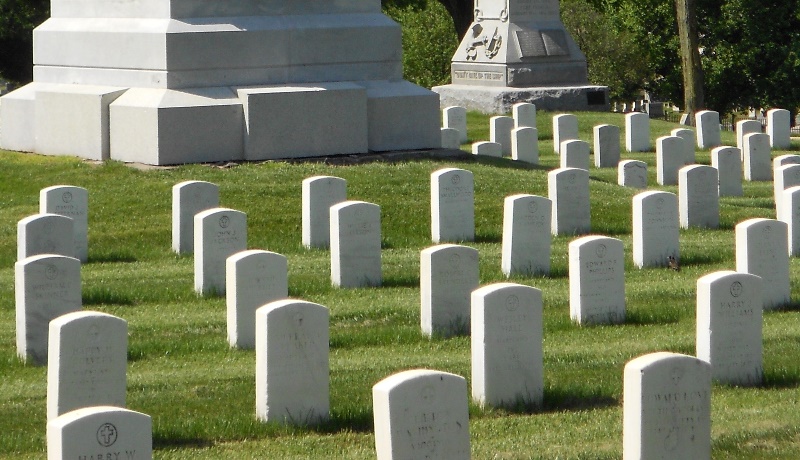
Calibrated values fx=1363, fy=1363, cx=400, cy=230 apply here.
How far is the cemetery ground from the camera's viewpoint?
7.16 meters

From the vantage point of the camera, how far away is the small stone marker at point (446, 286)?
373 inches

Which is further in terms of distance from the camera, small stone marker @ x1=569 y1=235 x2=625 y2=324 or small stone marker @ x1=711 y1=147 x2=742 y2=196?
small stone marker @ x1=711 y1=147 x2=742 y2=196

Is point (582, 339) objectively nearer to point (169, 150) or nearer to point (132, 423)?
point (132, 423)

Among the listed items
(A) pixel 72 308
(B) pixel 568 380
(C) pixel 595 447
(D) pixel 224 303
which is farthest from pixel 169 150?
(C) pixel 595 447

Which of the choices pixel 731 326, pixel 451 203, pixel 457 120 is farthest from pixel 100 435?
pixel 457 120

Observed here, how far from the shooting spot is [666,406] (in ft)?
20.2

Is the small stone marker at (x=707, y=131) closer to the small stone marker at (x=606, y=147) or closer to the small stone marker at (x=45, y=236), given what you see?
the small stone marker at (x=606, y=147)

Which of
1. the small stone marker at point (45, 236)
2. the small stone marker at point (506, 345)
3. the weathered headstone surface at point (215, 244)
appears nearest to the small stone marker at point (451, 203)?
the weathered headstone surface at point (215, 244)

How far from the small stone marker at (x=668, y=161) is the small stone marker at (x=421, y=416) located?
1332 centimetres

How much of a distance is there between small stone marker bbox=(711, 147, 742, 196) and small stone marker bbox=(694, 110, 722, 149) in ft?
19.8

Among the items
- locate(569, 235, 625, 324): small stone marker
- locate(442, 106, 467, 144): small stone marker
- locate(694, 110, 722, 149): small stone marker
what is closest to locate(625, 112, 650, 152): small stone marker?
locate(694, 110, 722, 149): small stone marker

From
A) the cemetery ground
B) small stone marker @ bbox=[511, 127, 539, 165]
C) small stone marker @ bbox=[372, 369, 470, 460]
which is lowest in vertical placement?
the cemetery ground

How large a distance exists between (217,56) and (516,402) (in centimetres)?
946

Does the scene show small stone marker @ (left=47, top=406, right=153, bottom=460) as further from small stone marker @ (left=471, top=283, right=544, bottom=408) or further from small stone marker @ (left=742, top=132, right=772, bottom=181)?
small stone marker @ (left=742, top=132, right=772, bottom=181)
